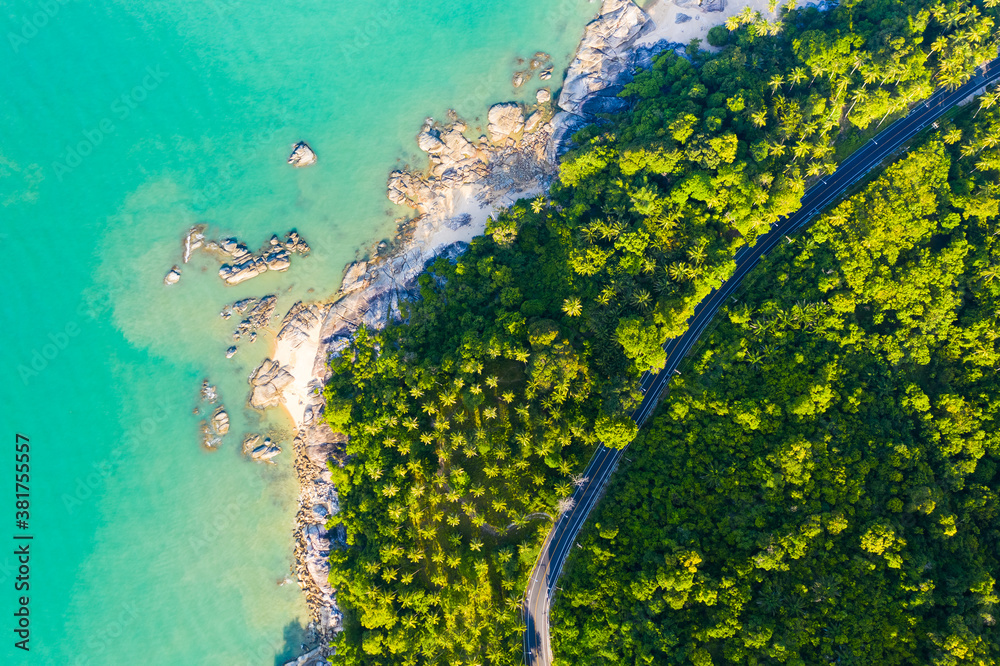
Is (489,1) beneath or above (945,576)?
above

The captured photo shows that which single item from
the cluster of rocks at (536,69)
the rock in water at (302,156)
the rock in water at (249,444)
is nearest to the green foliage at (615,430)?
the rock in water at (249,444)

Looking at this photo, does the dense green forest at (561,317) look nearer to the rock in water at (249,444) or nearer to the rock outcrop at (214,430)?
the rock in water at (249,444)

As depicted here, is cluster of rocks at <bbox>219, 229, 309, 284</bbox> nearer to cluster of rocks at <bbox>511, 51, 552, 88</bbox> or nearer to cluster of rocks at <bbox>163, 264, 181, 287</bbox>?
cluster of rocks at <bbox>163, 264, 181, 287</bbox>

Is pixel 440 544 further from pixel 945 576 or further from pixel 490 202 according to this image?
pixel 945 576

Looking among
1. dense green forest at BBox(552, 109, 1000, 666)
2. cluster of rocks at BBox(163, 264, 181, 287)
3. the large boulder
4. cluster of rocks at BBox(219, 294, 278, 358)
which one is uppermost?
the large boulder

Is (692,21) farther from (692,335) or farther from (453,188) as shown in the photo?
(692,335)

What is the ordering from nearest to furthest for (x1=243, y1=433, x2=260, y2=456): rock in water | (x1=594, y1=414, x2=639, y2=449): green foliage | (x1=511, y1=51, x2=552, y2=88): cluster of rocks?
(x1=594, y1=414, x2=639, y2=449): green foliage, (x1=243, y1=433, x2=260, y2=456): rock in water, (x1=511, y1=51, x2=552, y2=88): cluster of rocks

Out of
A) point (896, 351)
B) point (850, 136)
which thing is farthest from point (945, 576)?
point (850, 136)

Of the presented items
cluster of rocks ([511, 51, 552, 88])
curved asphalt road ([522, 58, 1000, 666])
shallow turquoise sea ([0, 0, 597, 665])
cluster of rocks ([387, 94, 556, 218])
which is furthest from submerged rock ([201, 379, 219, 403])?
cluster of rocks ([511, 51, 552, 88])

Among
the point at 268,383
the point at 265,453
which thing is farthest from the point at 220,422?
the point at 268,383
